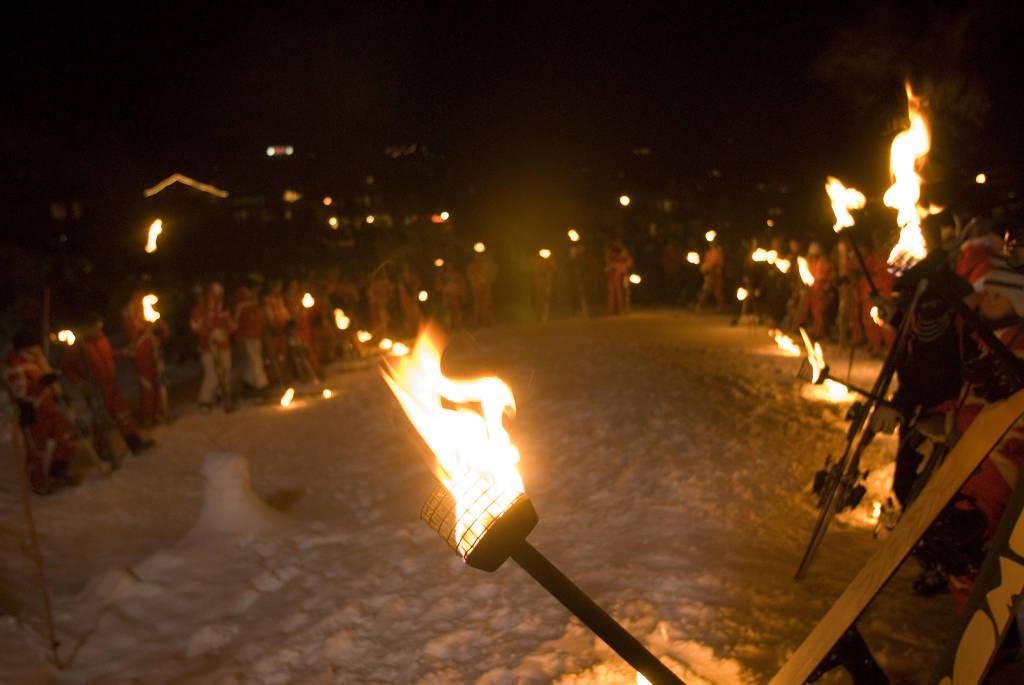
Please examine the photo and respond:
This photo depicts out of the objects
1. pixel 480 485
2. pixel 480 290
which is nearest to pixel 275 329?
pixel 480 290

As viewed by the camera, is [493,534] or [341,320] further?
[341,320]

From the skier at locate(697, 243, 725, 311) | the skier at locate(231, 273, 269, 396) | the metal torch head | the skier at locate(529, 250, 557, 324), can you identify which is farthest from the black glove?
the skier at locate(697, 243, 725, 311)

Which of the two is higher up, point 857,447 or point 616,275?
point 616,275

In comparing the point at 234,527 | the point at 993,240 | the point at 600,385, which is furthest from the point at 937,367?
the point at 600,385

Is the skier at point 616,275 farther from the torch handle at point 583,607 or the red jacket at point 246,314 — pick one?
the torch handle at point 583,607

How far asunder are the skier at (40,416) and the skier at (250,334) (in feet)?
12.9

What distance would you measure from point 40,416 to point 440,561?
4.99 m

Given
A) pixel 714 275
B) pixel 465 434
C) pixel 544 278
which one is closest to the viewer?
pixel 465 434

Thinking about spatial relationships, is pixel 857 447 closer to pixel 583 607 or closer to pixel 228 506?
pixel 583 607

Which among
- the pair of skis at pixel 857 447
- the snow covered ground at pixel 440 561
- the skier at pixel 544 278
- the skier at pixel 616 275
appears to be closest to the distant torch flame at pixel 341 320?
the snow covered ground at pixel 440 561

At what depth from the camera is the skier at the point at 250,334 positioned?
11.6 m


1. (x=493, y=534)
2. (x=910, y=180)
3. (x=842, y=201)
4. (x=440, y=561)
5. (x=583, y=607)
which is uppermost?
(x=910, y=180)

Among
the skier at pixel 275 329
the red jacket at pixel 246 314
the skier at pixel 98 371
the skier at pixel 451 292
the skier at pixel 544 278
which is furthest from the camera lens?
the skier at pixel 544 278

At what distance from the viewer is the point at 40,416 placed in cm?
755
